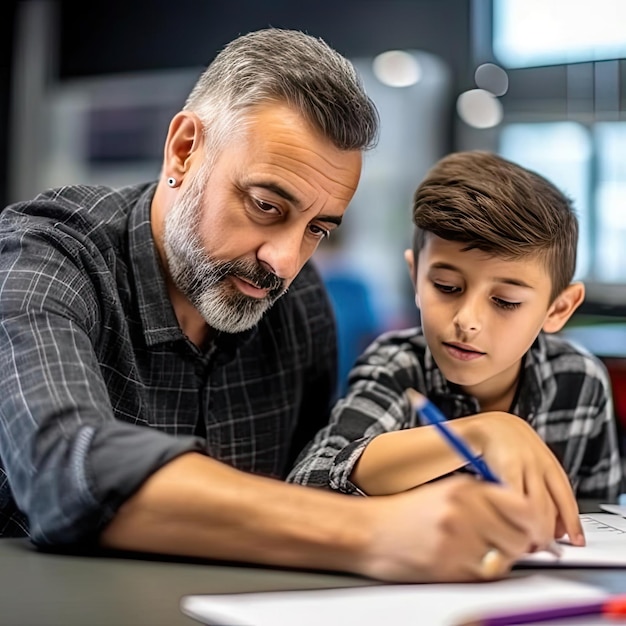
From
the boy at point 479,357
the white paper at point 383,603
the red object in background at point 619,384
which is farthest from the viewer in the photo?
the red object in background at point 619,384

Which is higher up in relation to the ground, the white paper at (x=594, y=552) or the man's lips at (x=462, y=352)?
the man's lips at (x=462, y=352)

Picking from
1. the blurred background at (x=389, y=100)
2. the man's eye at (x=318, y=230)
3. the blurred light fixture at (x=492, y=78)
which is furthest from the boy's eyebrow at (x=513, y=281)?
the blurred light fixture at (x=492, y=78)

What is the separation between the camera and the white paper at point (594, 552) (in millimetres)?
847

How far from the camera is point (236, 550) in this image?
31.4 inches

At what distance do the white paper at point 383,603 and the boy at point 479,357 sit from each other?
22cm

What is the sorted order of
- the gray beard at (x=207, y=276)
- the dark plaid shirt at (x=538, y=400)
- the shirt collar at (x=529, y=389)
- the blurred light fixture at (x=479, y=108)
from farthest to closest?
1. the blurred light fixture at (x=479, y=108)
2. the shirt collar at (x=529, y=389)
3. the dark plaid shirt at (x=538, y=400)
4. the gray beard at (x=207, y=276)

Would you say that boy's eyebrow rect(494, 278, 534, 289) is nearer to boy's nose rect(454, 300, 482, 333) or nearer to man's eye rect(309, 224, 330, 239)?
boy's nose rect(454, 300, 482, 333)

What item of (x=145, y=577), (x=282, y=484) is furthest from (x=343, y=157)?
(x=145, y=577)

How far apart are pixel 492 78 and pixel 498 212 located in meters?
2.58

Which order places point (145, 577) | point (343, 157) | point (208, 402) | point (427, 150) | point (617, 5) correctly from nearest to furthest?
point (145, 577), point (343, 157), point (208, 402), point (617, 5), point (427, 150)

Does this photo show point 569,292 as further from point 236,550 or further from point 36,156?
point 36,156

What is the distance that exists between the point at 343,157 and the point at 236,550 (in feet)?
1.77

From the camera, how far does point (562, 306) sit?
4.42 feet

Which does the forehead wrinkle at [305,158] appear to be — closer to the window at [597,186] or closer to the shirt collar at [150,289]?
the shirt collar at [150,289]
